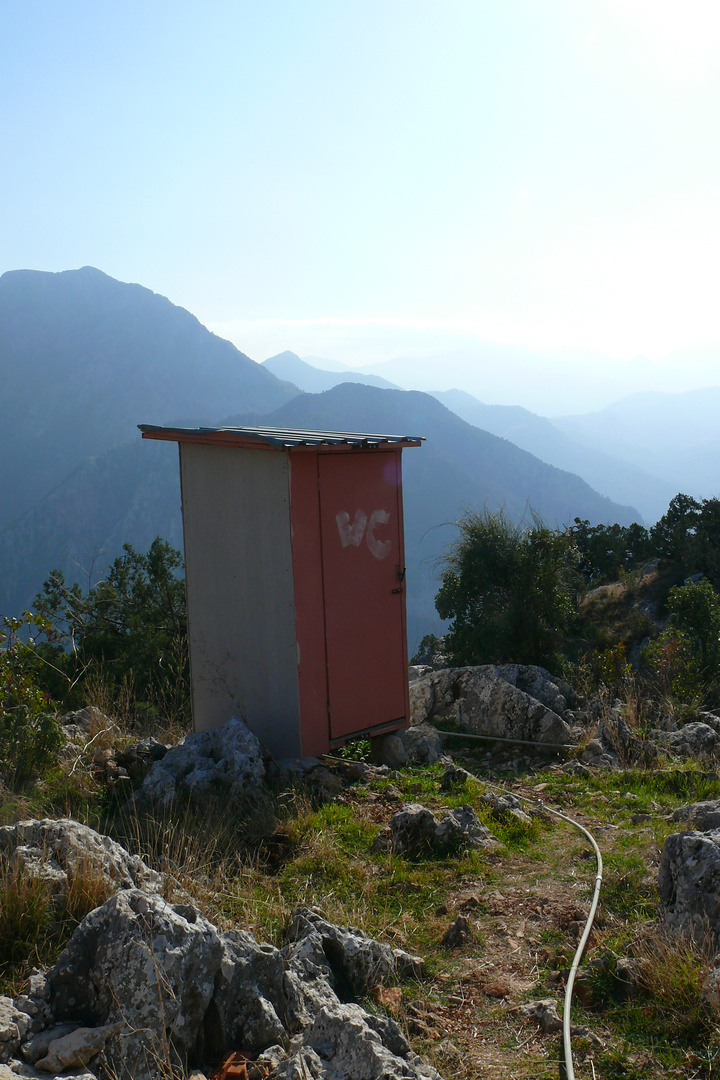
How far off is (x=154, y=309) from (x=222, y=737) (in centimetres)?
16592

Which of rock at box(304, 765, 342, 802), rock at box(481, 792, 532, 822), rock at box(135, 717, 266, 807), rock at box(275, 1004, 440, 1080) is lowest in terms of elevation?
rock at box(481, 792, 532, 822)

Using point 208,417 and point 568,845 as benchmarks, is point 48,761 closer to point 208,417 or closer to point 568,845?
point 568,845

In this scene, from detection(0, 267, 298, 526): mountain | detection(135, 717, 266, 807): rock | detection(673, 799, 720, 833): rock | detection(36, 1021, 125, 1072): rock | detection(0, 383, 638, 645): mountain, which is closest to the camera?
detection(36, 1021, 125, 1072): rock

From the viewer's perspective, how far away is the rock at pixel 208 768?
5129 millimetres

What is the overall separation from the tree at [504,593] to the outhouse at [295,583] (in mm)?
3622

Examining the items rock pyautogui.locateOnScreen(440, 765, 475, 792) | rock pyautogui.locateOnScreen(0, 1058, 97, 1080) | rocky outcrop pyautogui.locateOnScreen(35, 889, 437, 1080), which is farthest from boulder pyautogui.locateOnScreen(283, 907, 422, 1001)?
rock pyautogui.locateOnScreen(440, 765, 475, 792)

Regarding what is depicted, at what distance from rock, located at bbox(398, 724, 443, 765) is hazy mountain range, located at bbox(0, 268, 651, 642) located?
52.3 metres

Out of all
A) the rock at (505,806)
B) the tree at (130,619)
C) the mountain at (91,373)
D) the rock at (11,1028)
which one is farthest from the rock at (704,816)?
the mountain at (91,373)

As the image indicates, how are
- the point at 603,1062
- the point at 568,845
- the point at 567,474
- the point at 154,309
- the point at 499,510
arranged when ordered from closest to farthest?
the point at 603,1062
the point at 568,845
the point at 499,510
the point at 567,474
the point at 154,309

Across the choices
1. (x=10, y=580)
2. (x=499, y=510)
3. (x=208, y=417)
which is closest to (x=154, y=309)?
(x=208, y=417)

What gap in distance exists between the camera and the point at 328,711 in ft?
20.2

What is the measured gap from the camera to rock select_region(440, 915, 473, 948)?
3.51 meters

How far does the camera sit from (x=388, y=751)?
6.62 m

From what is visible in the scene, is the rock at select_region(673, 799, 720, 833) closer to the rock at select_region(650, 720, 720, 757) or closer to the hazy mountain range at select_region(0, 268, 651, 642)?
the rock at select_region(650, 720, 720, 757)
